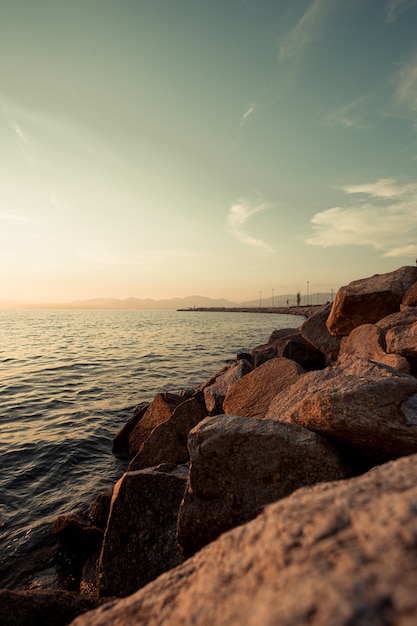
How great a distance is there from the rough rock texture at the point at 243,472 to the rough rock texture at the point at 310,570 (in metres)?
1.43

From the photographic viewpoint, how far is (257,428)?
10.6 feet

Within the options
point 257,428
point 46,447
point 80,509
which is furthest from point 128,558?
point 46,447

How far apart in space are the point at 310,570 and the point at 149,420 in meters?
7.62

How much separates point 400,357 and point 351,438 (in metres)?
3.26

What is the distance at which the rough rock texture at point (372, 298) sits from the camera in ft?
28.2

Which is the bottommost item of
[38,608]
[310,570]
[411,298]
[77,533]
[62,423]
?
[62,423]

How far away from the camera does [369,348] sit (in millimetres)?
7125

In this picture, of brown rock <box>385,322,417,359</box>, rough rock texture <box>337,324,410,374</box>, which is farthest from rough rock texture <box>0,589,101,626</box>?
brown rock <box>385,322,417,359</box>

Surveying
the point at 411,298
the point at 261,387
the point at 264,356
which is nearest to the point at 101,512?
the point at 261,387

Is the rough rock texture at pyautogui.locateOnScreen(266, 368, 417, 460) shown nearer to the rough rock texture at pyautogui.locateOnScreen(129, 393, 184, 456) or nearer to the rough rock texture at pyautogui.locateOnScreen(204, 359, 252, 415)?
the rough rock texture at pyautogui.locateOnScreen(204, 359, 252, 415)

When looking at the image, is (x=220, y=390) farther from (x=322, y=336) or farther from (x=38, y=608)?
A: (x=38, y=608)

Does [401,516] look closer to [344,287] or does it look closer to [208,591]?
[208,591]

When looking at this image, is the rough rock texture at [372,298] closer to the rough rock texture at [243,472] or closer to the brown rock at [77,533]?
the rough rock texture at [243,472]

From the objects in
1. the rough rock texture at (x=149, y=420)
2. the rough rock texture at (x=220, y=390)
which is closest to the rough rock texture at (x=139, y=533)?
the rough rock texture at (x=220, y=390)
